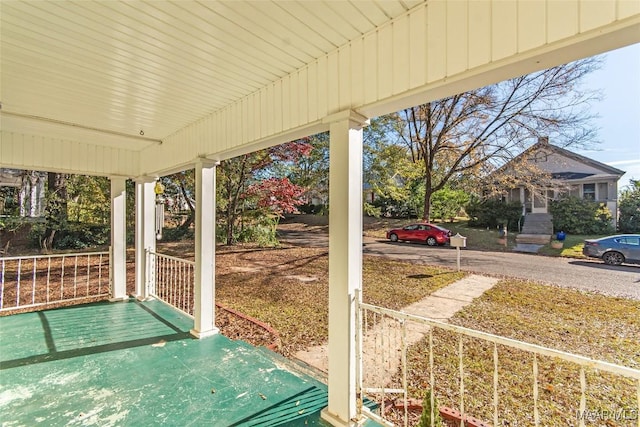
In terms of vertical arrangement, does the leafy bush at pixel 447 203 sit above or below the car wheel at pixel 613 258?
above

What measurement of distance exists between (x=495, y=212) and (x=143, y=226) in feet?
45.0

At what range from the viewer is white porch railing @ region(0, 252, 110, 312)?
17.5 ft

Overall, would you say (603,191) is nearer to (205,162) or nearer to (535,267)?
(535,267)

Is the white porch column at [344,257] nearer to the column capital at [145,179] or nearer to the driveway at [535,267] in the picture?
the column capital at [145,179]

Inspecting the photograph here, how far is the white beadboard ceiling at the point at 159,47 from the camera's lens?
1.59 meters

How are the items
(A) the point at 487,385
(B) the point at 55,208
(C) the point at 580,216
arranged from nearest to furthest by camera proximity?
1. (A) the point at 487,385
2. (B) the point at 55,208
3. (C) the point at 580,216

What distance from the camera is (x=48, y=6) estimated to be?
1573 millimetres

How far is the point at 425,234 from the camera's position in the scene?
35.8 feet

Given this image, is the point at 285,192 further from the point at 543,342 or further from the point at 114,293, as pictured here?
the point at 543,342

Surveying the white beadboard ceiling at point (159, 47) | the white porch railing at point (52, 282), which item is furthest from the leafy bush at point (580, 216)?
the white porch railing at point (52, 282)

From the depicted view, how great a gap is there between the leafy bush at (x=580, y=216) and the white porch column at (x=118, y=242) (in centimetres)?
1358

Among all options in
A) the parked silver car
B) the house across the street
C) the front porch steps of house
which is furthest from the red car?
the parked silver car

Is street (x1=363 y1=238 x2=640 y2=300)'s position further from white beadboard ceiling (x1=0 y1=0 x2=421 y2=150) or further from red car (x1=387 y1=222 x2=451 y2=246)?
white beadboard ceiling (x1=0 y1=0 x2=421 y2=150)

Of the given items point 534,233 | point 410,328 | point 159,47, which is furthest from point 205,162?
point 534,233
